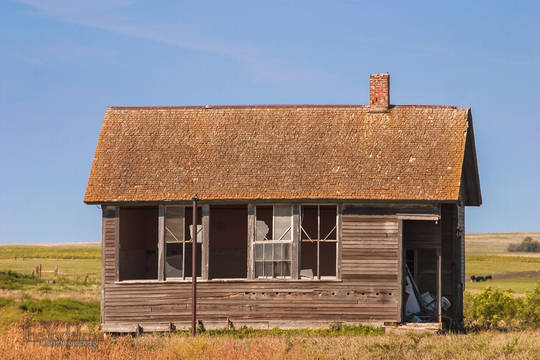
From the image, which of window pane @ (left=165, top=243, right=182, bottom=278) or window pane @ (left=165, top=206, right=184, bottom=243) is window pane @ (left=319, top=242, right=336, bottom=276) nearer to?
window pane @ (left=165, top=243, right=182, bottom=278)

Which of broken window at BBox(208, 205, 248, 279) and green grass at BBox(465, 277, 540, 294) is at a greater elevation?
broken window at BBox(208, 205, 248, 279)

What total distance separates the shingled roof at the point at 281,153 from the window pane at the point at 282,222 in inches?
21.4

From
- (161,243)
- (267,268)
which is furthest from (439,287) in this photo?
(161,243)

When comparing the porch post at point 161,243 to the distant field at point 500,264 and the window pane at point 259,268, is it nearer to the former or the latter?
the window pane at point 259,268

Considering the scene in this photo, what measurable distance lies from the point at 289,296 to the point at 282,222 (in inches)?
90.8

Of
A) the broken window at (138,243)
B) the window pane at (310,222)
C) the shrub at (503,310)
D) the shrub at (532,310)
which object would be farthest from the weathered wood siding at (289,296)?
the shrub at (532,310)

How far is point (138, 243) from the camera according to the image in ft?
103

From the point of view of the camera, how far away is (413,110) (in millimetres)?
29422

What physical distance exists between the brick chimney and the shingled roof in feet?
0.98

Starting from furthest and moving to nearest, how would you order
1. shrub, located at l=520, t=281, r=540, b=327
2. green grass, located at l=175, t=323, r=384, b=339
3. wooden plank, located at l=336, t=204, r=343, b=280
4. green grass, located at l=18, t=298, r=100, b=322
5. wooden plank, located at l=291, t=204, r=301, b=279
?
green grass, located at l=18, t=298, r=100, b=322
shrub, located at l=520, t=281, r=540, b=327
wooden plank, located at l=291, t=204, r=301, b=279
wooden plank, located at l=336, t=204, r=343, b=280
green grass, located at l=175, t=323, r=384, b=339

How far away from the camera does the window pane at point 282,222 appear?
1063 inches

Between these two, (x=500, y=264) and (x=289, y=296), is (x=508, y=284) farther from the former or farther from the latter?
(x=289, y=296)

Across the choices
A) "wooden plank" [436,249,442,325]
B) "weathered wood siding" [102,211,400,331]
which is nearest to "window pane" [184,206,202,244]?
"weathered wood siding" [102,211,400,331]

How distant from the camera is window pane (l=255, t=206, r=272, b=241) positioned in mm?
27469
